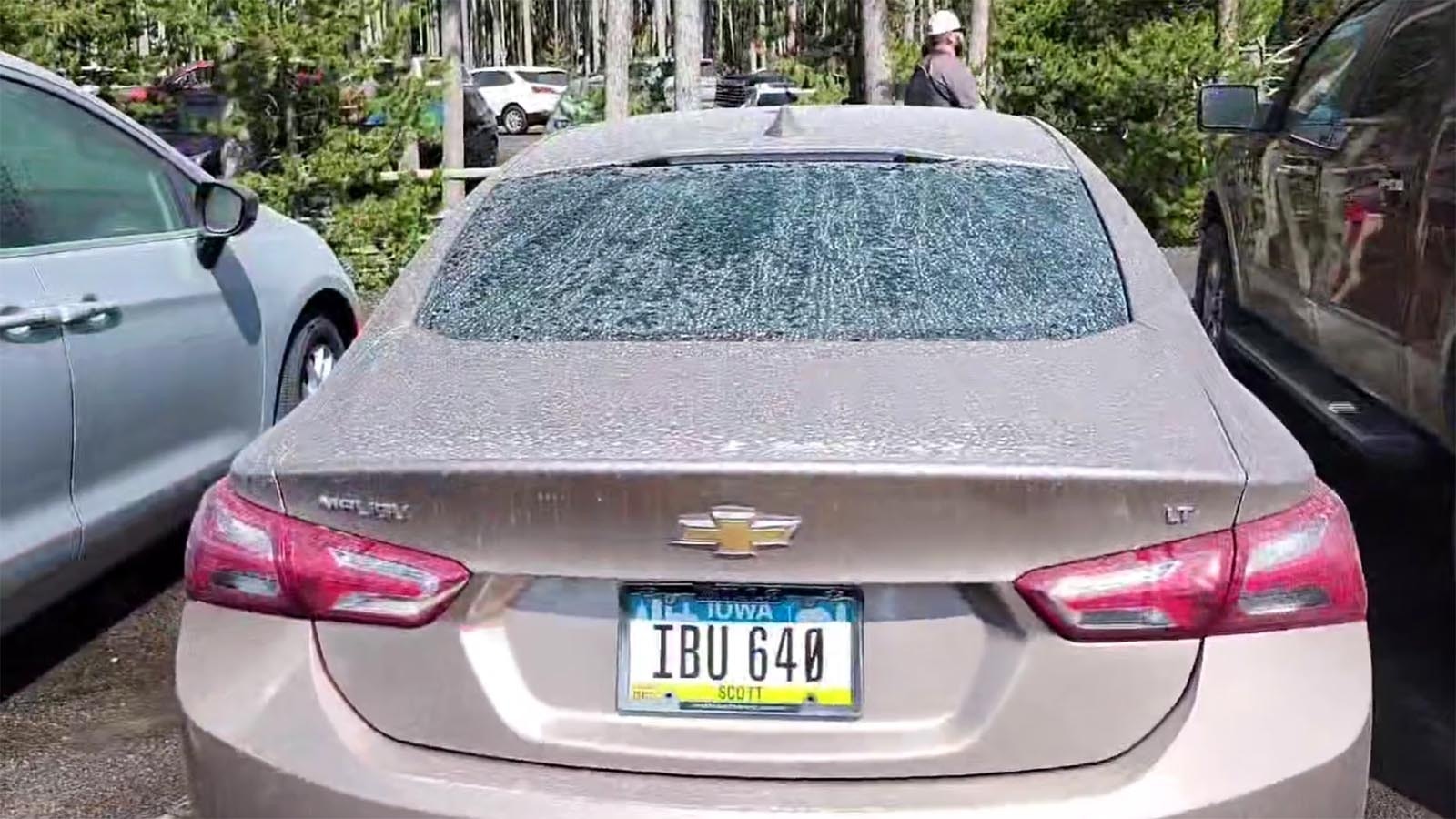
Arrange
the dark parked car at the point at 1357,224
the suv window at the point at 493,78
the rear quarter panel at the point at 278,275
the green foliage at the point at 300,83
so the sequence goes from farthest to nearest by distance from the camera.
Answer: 1. the suv window at the point at 493,78
2. the green foliage at the point at 300,83
3. the rear quarter panel at the point at 278,275
4. the dark parked car at the point at 1357,224

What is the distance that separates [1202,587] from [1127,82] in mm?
10150

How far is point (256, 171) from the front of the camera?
30.8 ft

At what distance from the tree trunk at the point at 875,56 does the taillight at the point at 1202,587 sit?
11853 mm

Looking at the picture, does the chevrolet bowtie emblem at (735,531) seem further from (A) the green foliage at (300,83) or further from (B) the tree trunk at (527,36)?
(B) the tree trunk at (527,36)

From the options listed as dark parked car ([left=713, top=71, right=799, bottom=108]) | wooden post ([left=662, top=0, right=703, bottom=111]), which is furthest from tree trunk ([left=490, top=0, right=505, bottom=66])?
wooden post ([left=662, top=0, right=703, bottom=111])

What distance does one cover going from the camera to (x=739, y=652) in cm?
225

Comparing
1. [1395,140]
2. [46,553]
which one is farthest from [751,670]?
[1395,140]

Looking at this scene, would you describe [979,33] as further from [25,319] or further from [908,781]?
[908,781]

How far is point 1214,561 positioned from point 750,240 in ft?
3.89

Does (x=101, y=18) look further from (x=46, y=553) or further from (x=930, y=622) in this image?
A: (x=930, y=622)

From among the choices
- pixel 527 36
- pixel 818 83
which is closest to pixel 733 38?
pixel 527 36

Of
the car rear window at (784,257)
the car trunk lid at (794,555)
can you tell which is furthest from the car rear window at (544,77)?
the car trunk lid at (794,555)

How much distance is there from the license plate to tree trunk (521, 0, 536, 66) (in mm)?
57773

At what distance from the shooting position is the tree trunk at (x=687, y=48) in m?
14.1
